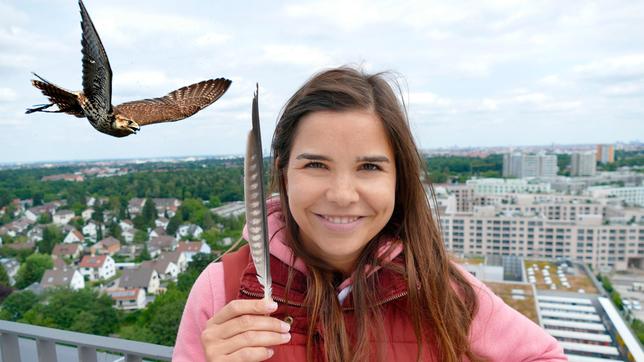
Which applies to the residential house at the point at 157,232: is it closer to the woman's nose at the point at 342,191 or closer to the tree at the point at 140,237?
the tree at the point at 140,237

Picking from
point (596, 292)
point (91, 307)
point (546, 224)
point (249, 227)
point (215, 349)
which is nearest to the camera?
point (249, 227)

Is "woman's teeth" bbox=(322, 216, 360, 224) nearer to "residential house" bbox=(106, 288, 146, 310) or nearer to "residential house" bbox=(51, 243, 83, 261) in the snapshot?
"residential house" bbox=(106, 288, 146, 310)

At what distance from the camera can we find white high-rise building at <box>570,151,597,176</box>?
32.2m

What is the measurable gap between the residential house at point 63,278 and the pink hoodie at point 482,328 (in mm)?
7003

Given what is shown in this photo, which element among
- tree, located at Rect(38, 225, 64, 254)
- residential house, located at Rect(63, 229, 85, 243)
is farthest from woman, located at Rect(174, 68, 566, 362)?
residential house, located at Rect(63, 229, 85, 243)

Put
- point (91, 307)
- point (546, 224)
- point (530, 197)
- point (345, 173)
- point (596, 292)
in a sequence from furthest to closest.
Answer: point (530, 197)
point (546, 224)
point (596, 292)
point (91, 307)
point (345, 173)

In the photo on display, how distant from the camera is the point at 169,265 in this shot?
30.0ft

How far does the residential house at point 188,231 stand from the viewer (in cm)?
1088

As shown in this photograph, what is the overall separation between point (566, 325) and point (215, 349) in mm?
9536

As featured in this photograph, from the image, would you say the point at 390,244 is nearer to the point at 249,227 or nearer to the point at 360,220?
the point at 360,220

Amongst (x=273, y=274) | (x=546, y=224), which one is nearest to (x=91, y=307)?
(x=273, y=274)

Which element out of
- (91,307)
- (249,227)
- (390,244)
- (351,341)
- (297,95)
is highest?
(297,95)

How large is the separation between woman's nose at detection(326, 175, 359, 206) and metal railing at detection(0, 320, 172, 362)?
1061 mm

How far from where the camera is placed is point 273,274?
1.08m
